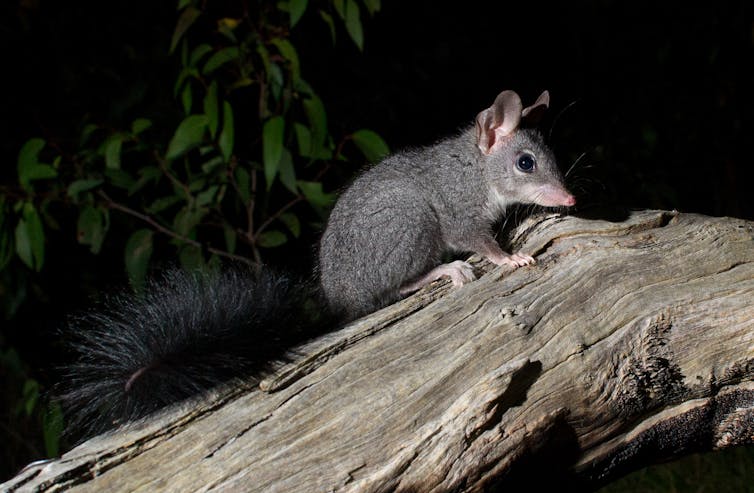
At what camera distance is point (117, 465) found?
2.21 meters

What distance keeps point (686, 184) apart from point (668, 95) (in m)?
0.68

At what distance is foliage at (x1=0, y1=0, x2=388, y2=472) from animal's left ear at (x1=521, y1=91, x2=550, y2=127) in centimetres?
66

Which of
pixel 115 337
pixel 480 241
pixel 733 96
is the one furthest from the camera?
pixel 733 96

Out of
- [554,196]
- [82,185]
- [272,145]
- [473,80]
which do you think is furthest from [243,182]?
[473,80]

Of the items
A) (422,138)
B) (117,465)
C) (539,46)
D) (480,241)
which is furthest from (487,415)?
(539,46)

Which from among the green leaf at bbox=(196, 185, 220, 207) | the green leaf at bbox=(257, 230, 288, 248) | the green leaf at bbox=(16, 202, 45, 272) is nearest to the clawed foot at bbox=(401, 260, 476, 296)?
the green leaf at bbox=(257, 230, 288, 248)

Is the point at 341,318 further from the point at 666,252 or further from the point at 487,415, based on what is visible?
the point at 666,252

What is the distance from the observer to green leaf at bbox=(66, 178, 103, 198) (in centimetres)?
344

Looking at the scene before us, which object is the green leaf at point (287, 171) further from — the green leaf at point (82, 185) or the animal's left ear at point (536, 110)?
the animal's left ear at point (536, 110)

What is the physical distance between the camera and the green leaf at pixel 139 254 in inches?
135

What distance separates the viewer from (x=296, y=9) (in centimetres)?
313

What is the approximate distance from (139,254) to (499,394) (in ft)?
6.25

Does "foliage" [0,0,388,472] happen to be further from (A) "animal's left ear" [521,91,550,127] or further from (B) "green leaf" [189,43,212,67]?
(A) "animal's left ear" [521,91,550,127]

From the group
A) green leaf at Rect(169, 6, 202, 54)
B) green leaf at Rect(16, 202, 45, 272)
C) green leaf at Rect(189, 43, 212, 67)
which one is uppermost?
green leaf at Rect(169, 6, 202, 54)
